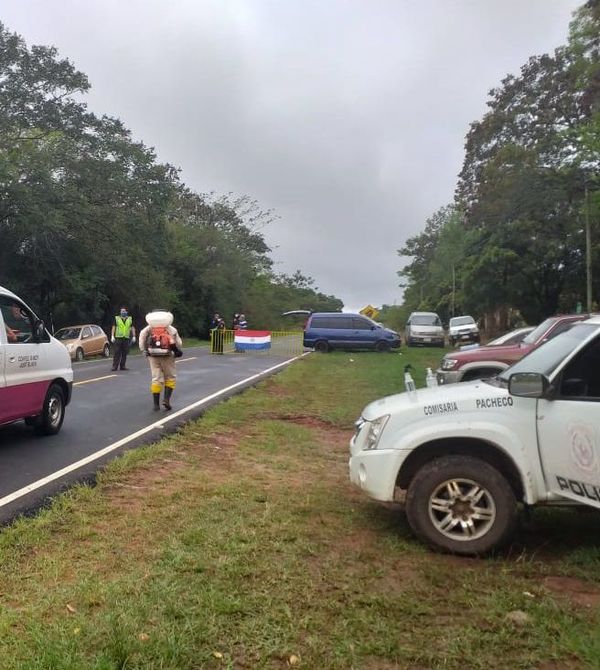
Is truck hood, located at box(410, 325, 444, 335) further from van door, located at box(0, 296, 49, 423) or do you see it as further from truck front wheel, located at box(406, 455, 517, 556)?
truck front wheel, located at box(406, 455, 517, 556)

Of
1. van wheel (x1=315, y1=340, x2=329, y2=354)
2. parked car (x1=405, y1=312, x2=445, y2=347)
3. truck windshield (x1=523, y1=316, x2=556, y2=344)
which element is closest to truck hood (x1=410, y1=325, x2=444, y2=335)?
parked car (x1=405, y1=312, x2=445, y2=347)

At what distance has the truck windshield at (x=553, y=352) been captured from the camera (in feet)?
16.1

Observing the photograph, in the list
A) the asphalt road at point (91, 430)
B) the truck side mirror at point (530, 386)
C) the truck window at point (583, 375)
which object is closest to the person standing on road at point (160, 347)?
the asphalt road at point (91, 430)

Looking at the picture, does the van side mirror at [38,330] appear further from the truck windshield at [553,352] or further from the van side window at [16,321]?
the truck windshield at [553,352]

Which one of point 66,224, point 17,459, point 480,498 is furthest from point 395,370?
point 66,224

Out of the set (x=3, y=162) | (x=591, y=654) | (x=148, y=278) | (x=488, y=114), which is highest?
(x=488, y=114)

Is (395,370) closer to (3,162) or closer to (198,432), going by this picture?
(198,432)

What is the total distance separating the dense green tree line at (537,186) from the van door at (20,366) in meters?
18.4

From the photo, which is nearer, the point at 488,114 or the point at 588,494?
the point at 588,494

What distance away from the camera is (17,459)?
7504mm

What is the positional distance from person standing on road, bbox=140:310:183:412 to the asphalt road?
1.81ft

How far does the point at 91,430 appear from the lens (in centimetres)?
943

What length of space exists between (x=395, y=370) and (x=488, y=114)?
71.5ft

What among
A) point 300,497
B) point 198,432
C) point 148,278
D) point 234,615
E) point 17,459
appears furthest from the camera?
point 148,278
